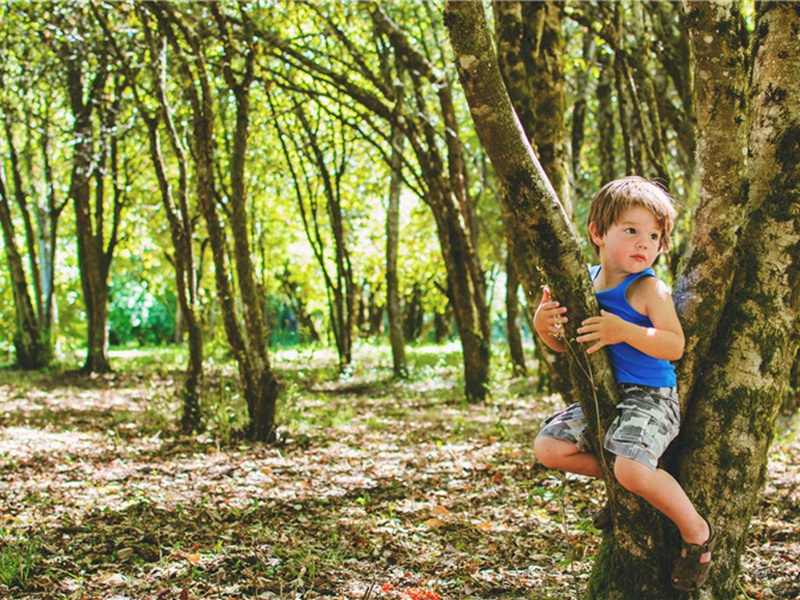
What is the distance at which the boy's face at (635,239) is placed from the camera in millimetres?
2809

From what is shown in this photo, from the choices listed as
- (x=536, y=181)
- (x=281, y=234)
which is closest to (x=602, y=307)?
(x=536, y=181)

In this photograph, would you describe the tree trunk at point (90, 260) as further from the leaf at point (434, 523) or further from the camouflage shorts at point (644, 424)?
the camouflage shorts at point (644, 424)

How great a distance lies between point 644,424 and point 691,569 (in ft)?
1.88

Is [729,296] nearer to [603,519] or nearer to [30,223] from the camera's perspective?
[603,519]

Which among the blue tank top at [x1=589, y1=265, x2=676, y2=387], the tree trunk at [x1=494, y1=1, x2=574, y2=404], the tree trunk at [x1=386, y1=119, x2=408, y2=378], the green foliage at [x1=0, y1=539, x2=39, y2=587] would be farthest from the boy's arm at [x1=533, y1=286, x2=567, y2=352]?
the tree trunk at [x1=386, y1=119, x2=408, y2=378]

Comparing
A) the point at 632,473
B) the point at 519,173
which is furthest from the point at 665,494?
the point at 519,173

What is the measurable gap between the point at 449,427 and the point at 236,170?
3.97m

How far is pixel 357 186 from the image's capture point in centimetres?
2125

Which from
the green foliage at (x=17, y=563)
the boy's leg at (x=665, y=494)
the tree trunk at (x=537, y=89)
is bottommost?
the green foliage at (x=17, y=563)

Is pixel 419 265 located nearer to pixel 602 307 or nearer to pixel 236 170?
pixel 236 170

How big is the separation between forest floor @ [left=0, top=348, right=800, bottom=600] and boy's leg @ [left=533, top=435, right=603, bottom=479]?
38 cm

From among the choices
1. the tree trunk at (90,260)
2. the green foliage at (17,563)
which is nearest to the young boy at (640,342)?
the green foliage at (17,563)

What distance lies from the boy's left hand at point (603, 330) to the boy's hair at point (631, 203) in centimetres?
44

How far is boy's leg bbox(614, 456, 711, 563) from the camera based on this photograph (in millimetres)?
2635
